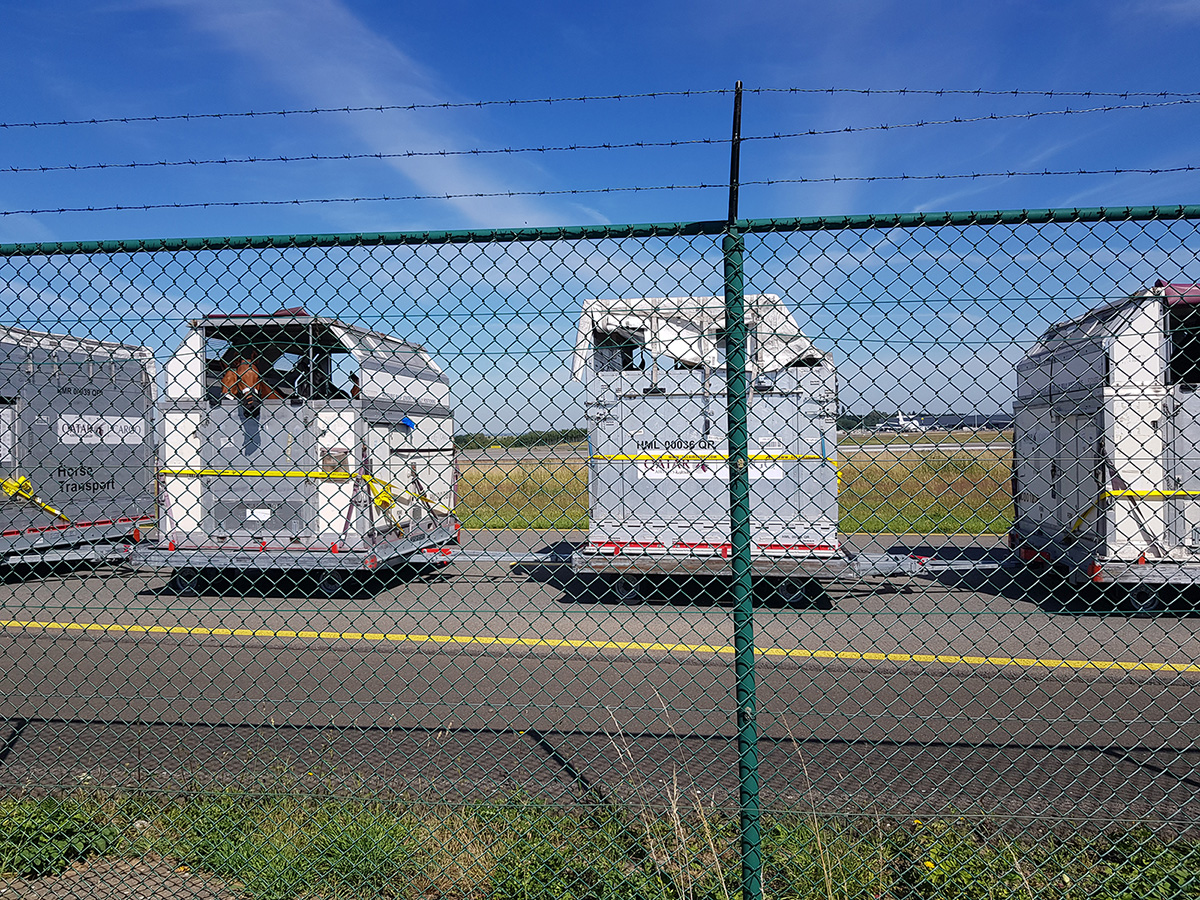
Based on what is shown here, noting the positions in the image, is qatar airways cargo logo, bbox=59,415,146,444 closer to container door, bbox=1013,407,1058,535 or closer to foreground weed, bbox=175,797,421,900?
foreground weed, bbox=175,797,421,900

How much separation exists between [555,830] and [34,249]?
2860 mm

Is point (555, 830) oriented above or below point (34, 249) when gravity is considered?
below

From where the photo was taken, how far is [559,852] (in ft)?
10.4

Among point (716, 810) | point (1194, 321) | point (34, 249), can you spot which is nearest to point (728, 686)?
point (716, 810)

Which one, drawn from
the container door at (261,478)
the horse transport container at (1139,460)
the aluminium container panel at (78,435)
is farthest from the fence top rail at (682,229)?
the aluminium container panel at (78,435)

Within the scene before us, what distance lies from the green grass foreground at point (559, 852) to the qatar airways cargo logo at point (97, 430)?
310 inches

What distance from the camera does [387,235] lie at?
2945 millimetres

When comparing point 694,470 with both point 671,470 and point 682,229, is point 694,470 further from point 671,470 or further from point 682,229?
point 682,229

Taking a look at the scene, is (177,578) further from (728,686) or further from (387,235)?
(387,235)

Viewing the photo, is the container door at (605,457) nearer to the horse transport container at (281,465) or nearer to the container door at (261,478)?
the horse transport container at (281,465)

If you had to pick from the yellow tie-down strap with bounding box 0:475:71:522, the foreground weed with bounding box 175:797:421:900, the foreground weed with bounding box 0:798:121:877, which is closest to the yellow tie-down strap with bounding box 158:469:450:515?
the yellow tie-down strap with bounding box 0:475:71:522

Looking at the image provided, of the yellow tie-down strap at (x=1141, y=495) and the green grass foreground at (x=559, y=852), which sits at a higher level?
the yellow tie-down strap at (x=1141, y=495)

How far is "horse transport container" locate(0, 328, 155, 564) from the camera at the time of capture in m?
9.66

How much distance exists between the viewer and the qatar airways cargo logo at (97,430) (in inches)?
416
